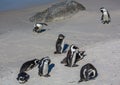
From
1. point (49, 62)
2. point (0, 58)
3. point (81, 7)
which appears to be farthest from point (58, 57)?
point (81, 7)

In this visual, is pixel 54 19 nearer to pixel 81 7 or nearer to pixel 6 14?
pixel 81 7

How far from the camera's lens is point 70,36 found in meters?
14.7

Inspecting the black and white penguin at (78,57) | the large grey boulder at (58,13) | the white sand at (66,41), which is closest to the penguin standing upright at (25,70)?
the white sand at (66,41)

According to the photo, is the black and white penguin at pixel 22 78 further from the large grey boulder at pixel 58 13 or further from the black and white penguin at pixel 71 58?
the large grey boulder at pixel 58 13

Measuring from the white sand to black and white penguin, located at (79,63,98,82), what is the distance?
102 millimetres

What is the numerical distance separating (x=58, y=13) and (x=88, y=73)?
7.76 meters

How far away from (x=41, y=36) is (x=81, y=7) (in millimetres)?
3819

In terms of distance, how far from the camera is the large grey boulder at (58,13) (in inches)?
693

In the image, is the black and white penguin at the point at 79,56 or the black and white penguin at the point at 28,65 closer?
the black and white penguin at the point at 28,65

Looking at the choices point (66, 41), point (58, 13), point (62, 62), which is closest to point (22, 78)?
point (62, 62)

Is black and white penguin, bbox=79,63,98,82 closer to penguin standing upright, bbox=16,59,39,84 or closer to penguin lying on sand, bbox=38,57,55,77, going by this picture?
penguin lying on sand, bbox=38,57,55,77

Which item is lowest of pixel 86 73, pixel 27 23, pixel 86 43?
pixel 86 73

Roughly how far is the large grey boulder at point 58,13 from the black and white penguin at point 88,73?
7.24 meters

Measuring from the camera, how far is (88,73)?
33.5 ft
